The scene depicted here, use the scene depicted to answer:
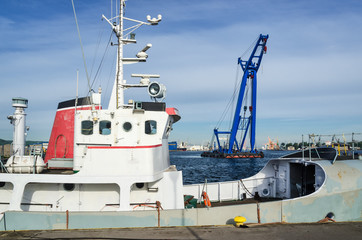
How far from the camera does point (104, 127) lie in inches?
467

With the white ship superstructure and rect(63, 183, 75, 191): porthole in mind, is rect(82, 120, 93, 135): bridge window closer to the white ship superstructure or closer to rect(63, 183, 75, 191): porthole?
the white ship superstructure

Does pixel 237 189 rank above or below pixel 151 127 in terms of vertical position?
below

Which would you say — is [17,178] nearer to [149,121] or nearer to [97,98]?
[97,98]

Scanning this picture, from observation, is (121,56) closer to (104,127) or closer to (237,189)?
(104,127)

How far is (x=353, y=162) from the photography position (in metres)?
13.4

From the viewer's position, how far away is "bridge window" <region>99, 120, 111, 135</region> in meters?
11.8

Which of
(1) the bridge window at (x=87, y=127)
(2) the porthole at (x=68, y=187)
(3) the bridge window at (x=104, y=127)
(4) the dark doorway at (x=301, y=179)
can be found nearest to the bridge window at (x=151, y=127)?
(3) the bridge window at (x=104, y=127)

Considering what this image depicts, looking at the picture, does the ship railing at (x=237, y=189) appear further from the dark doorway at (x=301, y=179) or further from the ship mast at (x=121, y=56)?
the ship mast at (x=121, y=56)

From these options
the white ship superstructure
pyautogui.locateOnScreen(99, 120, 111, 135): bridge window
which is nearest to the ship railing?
the white ship superstructure

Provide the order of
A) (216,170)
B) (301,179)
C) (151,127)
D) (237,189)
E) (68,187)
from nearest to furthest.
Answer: (68,187) → (151,127) → (301,179) → (237,189) → (216,170)

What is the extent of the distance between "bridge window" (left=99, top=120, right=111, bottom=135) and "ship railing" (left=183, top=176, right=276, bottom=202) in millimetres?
5948

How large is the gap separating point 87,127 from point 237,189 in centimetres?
896

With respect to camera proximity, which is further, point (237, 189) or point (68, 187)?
point (237, 189)

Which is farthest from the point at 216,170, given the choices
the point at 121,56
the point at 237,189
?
the point at 121,56
